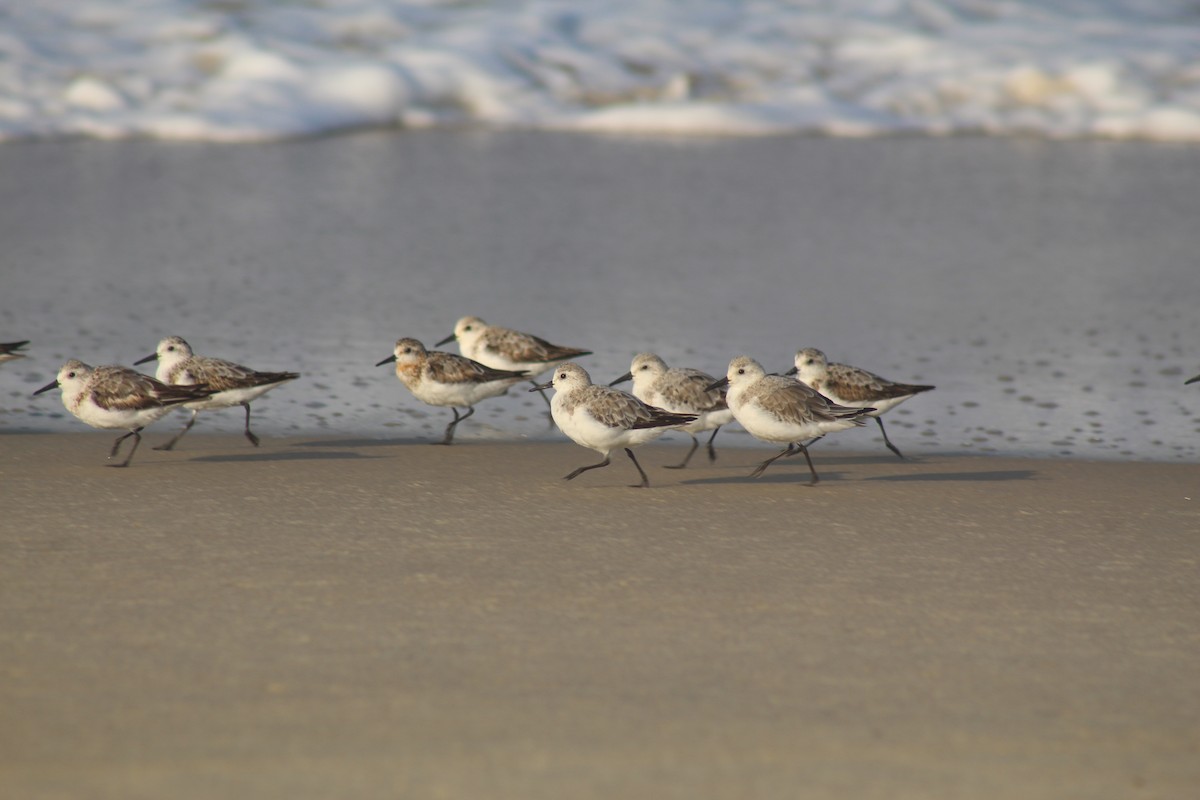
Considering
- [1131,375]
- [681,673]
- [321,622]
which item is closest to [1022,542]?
[681,673]

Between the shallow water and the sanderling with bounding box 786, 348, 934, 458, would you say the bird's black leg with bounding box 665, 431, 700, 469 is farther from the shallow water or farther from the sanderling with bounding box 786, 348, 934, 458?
the sanderling with bounding box 786, 348, 934, 458

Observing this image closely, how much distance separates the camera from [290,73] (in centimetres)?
1812

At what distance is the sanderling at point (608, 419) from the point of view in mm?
5883

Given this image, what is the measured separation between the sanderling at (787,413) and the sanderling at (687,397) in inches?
10.5

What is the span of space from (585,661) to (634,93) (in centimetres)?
1581

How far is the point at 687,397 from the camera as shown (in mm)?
6441

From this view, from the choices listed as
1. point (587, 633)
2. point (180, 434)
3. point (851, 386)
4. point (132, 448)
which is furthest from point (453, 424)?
point (587, 633)

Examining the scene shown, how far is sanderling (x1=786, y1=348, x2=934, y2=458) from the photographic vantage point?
655 cm

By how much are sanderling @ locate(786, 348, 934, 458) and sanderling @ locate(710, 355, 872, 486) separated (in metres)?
0.36

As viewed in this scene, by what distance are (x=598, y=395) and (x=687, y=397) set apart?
0.62 metres

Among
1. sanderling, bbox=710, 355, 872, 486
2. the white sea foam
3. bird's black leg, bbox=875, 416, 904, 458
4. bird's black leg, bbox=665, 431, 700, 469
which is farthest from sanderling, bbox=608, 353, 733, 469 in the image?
the white sea foam

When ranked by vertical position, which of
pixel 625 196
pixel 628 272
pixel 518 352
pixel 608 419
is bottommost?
pixel 608 419

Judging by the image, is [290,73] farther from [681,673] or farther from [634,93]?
[681,673]

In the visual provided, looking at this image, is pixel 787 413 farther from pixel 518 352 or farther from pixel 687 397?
pixel 518 352
